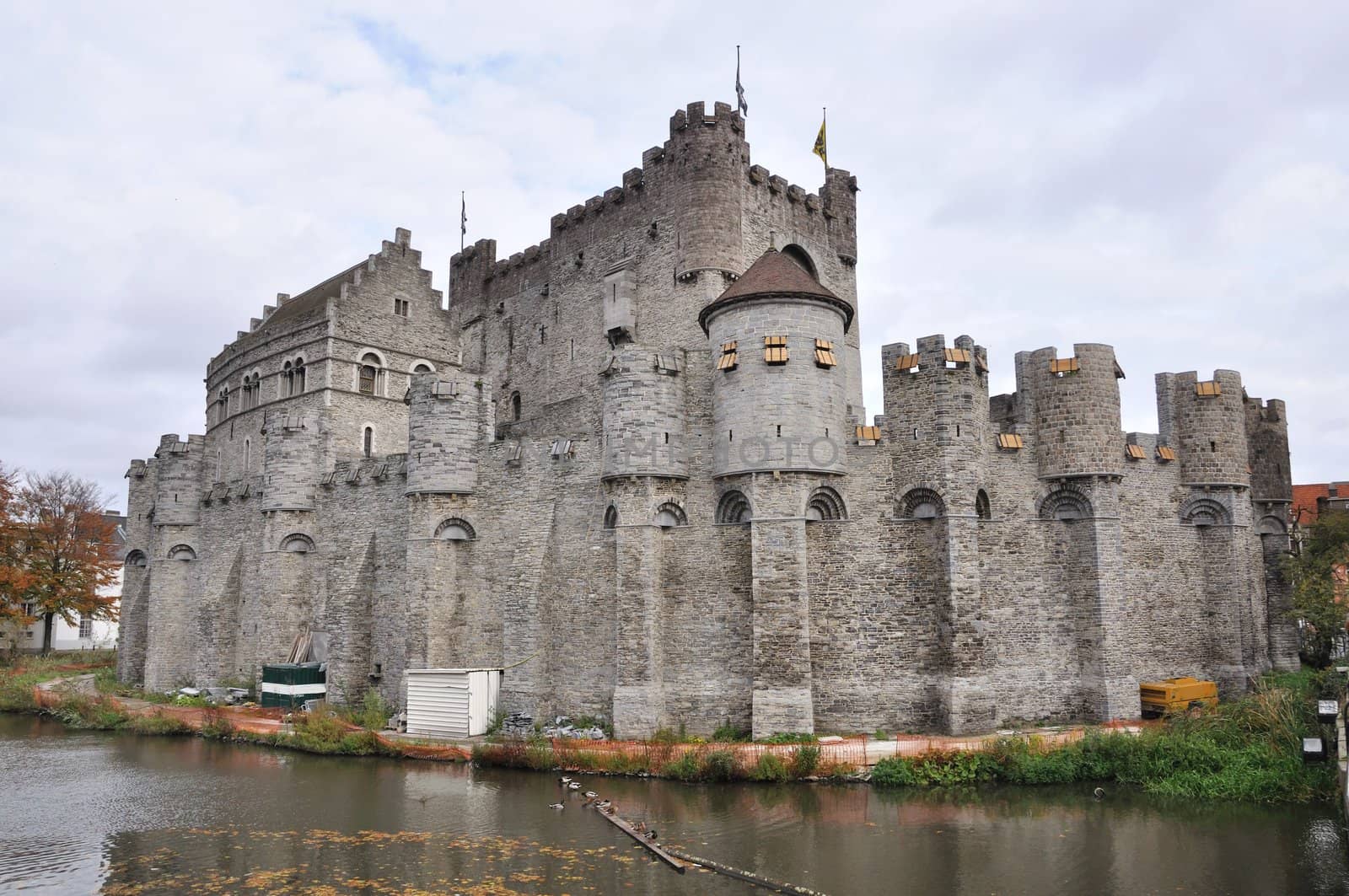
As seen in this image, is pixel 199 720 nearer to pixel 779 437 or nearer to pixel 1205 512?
pixel 779 437

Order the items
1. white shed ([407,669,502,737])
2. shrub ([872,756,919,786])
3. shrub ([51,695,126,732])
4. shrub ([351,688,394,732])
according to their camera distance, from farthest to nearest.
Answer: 1. shrub ([51,695,126,732])
2. shrub ([351,688,394,732])
3. white shed ([407,669,502,737])
4. shrub ([872,756,919,786])

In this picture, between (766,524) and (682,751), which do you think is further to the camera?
(766,524)

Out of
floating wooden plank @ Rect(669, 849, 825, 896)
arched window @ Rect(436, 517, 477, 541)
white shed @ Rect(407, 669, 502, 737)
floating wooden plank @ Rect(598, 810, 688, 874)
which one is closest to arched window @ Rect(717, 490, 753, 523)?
white shed @ Rect(407, 669, 502, 737)

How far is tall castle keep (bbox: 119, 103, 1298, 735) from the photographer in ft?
79.2

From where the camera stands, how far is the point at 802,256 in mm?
35219

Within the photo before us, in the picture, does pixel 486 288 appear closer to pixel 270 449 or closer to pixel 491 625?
pixel 270 449

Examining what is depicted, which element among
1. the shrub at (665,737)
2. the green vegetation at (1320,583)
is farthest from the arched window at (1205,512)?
the shrub at (665,737)

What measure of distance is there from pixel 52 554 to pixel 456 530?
103ft

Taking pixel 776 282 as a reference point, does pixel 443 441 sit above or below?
below

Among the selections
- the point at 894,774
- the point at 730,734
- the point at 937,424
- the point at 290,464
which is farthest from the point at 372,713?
the point at 937,424

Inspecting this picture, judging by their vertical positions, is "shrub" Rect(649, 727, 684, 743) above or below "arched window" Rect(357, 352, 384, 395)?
below

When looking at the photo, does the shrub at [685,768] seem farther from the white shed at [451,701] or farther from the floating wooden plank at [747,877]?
the white shed at [451,701]

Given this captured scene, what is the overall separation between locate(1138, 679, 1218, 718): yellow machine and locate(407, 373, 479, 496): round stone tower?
61.2ft

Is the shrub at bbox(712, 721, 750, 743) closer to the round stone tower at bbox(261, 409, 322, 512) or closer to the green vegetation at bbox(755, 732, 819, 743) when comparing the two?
the green vegetation at bbox(755, 732, 819, 743)
